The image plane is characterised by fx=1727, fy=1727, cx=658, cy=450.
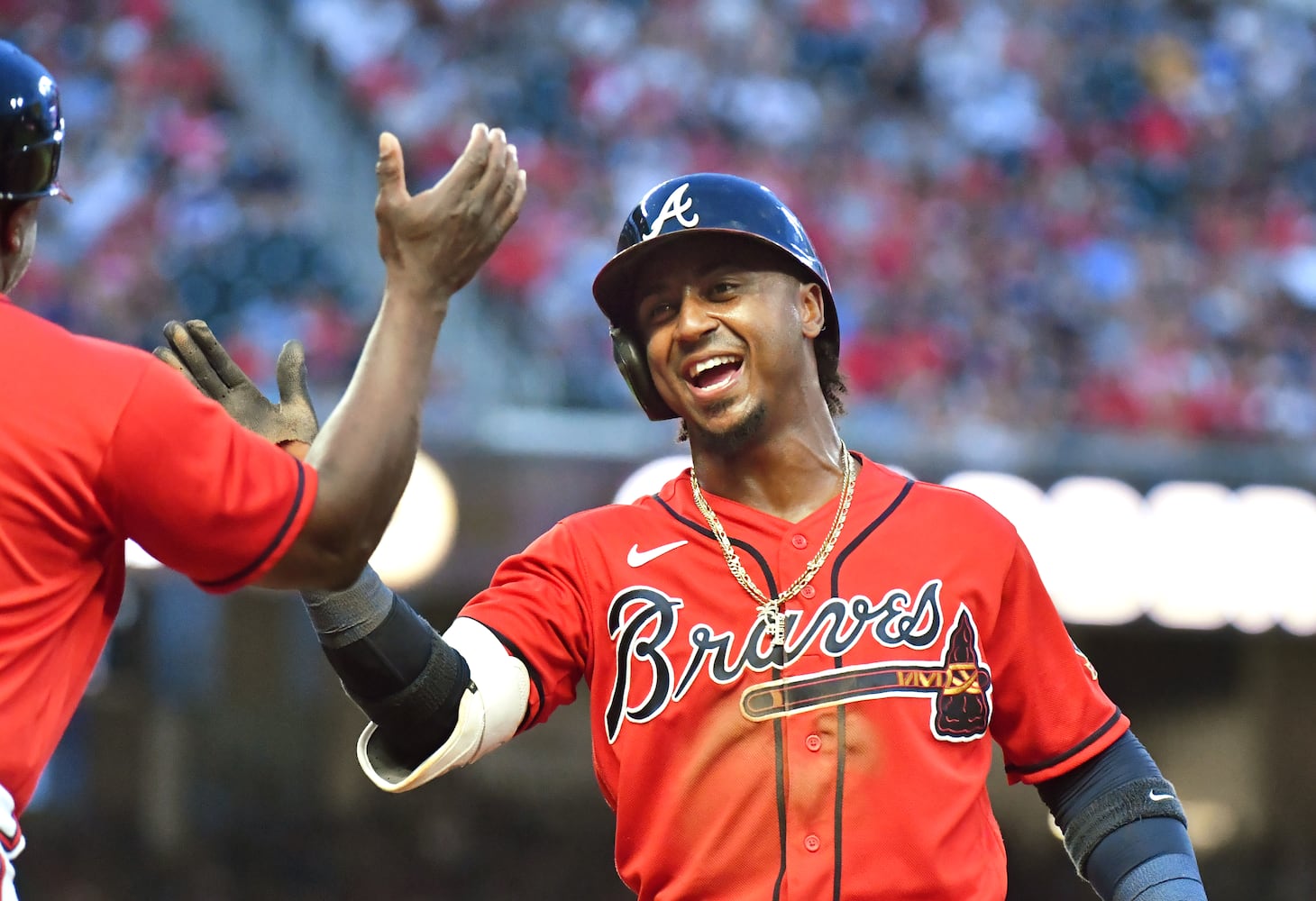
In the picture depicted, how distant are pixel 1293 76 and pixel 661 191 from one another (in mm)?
11251

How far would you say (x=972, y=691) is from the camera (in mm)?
2848

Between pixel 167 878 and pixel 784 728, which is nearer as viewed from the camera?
pixel 784 728

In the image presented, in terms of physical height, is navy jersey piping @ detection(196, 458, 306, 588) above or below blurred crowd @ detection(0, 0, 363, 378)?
below

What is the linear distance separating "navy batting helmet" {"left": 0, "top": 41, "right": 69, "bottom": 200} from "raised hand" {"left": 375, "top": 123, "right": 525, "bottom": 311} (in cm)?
42

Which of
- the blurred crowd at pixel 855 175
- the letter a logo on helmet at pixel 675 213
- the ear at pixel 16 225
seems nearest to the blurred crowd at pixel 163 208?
the blurred crowd at pixel 855 175

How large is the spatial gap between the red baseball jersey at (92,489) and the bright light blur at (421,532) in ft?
18.6

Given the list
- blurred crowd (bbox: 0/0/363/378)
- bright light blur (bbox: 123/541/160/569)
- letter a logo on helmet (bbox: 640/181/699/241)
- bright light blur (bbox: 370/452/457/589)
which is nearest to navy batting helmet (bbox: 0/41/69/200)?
letter a logo on helmet (bbox: 640/181/699/241)

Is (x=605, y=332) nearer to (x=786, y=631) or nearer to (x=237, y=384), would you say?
(x=786, y=631)

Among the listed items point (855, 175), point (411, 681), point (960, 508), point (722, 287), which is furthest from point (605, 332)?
point (411, 681)

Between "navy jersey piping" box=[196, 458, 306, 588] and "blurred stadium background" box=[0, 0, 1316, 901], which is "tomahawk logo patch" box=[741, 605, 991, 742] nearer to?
"navy jersey piping" box=[196, 458, 306, 588]

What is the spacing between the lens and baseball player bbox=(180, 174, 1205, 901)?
2703 millimetres

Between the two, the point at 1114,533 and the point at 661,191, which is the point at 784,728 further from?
the point at 1114,533

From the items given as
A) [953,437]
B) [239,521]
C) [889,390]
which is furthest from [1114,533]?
[239,521]

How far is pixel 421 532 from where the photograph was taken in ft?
25.9
